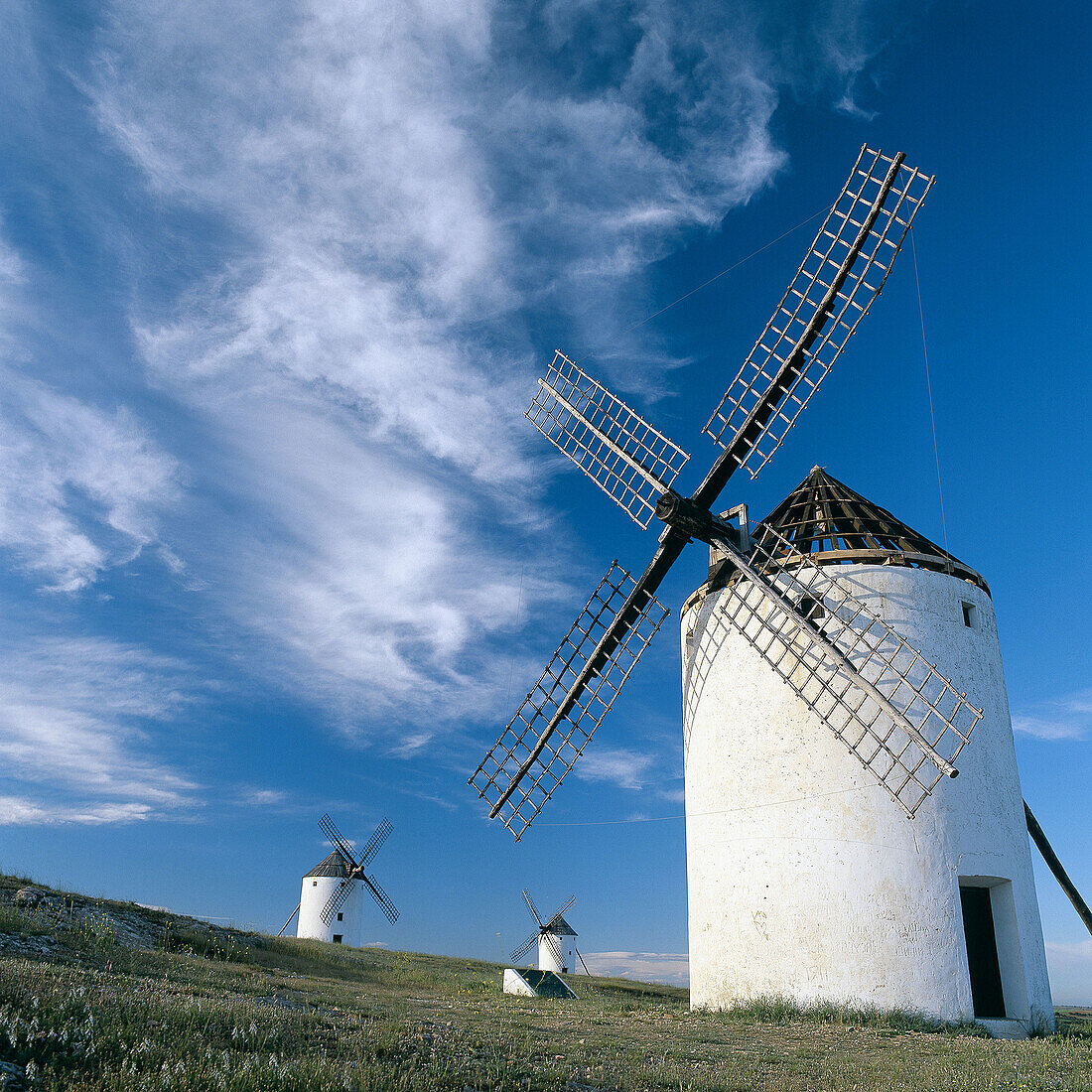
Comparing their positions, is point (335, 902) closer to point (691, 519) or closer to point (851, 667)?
point (691, 519)

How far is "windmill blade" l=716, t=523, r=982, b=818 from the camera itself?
1404 cm

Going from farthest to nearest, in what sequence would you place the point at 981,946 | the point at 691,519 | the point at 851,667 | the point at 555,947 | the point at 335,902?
the point at 555,947, the point at 335,902, the point at 691,519, the point at 981,946, the point at 851,667

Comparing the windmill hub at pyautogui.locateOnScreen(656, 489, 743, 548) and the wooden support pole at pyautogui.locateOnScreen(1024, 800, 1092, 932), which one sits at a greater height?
the windmill hub at pyautogui.locateOnScreen(656, 489, 743, 548)

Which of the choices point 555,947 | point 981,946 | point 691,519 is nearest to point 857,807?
point 981,946

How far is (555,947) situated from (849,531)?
35.4m

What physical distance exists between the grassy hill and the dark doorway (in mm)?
1227

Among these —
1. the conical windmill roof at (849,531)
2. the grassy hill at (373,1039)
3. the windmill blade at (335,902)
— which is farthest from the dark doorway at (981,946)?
the windmill blade at (335,902)

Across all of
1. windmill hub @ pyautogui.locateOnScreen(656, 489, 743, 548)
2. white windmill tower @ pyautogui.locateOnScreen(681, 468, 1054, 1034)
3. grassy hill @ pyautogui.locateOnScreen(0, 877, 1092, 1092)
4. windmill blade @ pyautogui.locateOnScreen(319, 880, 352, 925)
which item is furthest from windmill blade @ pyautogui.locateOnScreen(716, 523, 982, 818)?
windmill blade @ pyautogui.locateOnScreen(319, 880, 352, 925)

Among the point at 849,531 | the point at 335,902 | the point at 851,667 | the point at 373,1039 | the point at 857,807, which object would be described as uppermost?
the point at 849,531

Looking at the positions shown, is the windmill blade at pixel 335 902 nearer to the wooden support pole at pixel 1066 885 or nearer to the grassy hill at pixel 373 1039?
the grassy hill at pixel 373 1039

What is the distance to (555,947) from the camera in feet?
145

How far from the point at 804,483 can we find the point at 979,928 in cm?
941

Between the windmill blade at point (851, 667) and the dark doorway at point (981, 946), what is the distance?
2771 millimetres

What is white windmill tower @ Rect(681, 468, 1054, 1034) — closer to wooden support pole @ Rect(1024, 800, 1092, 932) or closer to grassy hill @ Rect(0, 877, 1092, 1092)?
grassy hill @ Rect(0, 877, 1092, 1092)
